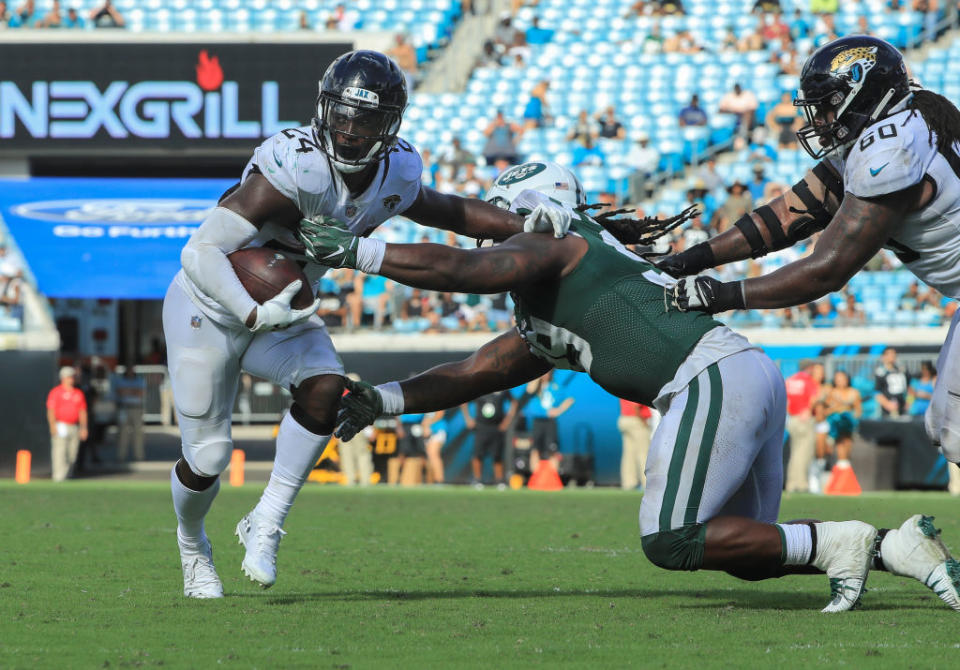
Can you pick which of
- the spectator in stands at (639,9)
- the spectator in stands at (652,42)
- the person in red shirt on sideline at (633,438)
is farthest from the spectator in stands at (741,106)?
the person in red shirt on sideline at (633,438)

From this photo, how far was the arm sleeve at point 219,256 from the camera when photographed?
212 inches

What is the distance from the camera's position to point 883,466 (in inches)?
603

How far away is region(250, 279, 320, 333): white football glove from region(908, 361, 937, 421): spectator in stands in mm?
11351

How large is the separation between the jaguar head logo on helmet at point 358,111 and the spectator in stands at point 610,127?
15063 mm

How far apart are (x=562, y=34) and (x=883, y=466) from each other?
1048 centimetres

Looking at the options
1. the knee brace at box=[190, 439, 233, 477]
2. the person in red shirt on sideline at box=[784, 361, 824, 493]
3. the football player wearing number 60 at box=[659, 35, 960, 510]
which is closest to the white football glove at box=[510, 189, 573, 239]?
the football player wearing number 60 at box=[659, 35, 960, 510]

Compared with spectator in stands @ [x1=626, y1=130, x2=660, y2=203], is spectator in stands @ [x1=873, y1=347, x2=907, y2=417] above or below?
below

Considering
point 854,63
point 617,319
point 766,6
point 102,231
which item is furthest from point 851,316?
point 617,319

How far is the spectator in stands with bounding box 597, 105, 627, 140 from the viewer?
20406 millimetres

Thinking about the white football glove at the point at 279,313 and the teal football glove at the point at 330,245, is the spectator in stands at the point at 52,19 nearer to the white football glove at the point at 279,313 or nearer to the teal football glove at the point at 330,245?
the white football glove at the point at 279,313

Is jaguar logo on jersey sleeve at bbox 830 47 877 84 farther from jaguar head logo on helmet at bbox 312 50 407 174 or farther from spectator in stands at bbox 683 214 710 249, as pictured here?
spectator in stands at bbox 683 214 710 249

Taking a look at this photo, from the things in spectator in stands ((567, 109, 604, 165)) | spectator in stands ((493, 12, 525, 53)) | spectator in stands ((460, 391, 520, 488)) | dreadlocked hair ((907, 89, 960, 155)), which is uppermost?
dreadlocked hair ((907, 89, 960, 155))

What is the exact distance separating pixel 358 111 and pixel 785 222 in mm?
1854

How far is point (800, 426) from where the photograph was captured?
15148 millimetres
